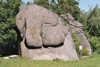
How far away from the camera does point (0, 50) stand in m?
23.0

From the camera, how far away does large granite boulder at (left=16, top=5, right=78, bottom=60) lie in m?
15.3

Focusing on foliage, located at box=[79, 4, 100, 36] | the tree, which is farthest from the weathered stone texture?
the tree

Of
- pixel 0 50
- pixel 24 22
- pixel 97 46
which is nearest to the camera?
pixel 24 22

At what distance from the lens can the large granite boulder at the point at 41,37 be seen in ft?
50.3

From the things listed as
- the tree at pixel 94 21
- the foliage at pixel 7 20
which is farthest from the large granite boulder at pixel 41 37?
the tree at pixel 94 21

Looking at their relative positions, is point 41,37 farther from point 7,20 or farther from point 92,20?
point 92,20

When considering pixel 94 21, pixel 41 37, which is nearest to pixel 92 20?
pixel 94 21

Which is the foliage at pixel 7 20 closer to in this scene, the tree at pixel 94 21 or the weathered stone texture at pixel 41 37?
the weathered stone texture at pixel 41 37

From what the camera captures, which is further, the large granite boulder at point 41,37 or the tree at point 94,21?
the tree at point 94,21

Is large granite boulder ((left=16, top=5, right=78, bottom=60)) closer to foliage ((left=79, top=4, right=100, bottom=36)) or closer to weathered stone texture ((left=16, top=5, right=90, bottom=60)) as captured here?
weathered stone texture ((left=16, top=5, right=90, bottom=60))

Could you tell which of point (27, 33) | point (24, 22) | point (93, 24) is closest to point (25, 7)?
point (24, 22)

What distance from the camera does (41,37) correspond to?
15.8 meters

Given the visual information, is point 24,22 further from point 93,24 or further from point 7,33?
point 93,24

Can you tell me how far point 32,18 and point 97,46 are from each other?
13333 millimetres
